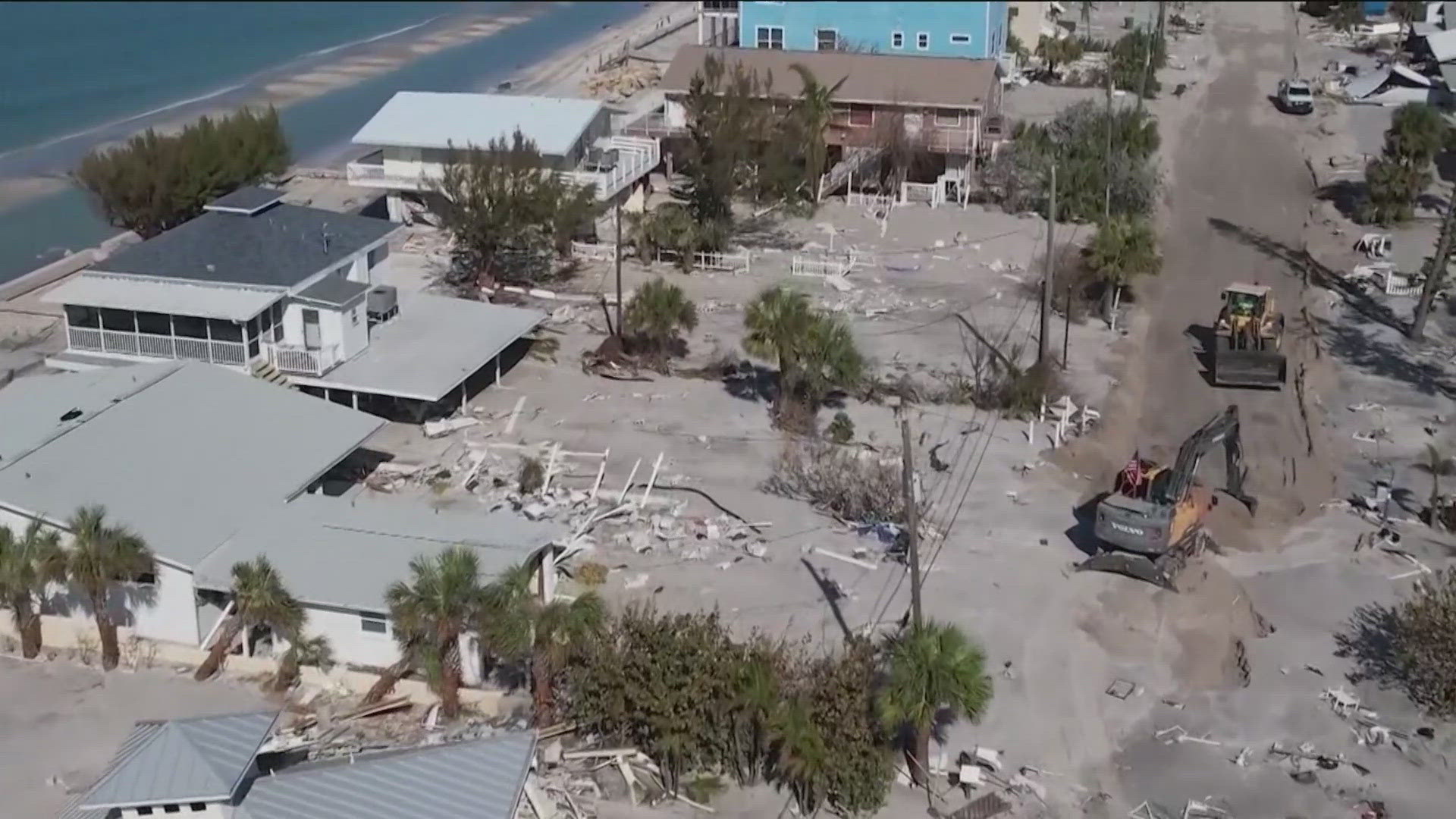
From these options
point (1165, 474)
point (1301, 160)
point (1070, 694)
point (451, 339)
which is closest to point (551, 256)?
point (451, 339)

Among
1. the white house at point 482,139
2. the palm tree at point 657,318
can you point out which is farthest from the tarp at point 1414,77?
the palm tree at point 657,318

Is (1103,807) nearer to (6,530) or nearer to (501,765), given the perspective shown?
(501,765)

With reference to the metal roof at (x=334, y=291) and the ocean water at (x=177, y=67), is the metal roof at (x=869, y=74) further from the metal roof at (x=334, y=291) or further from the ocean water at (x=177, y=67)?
the metal roof at (x=334, y=291)

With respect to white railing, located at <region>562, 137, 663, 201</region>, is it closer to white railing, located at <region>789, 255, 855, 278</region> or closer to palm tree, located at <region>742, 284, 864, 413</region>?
white railing, located at <region>789, 255, 855, 278</region>

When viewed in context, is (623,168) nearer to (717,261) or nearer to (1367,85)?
(717,261)

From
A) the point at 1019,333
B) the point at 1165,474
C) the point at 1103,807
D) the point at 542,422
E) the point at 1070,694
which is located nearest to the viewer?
the point at 1103,807

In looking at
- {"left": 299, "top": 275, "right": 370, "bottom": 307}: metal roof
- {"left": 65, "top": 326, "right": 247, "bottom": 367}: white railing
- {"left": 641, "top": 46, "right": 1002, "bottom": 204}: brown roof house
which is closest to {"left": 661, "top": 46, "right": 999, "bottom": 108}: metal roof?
{"left": 641, "top": 46, "right": 1002, "bottom": 204}: brown roof house
